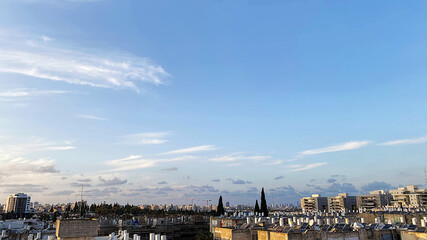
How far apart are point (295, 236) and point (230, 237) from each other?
13.7m

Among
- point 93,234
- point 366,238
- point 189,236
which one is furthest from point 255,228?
point 189,236

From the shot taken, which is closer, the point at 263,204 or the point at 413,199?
the point at 263,204

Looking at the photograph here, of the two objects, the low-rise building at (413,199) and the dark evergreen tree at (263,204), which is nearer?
the dark evergreen tree at (263,204)

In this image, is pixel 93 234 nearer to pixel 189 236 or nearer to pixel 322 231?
pixel 322 231

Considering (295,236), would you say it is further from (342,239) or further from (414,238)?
(414,238)

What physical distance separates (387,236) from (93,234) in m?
34.3

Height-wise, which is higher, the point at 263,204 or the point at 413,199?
the point at 413,199

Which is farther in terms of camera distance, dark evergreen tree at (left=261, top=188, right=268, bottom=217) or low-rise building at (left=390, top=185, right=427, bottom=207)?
low-rise building at (left=390, top=185, right=427, bottom=207)

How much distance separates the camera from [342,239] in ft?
120

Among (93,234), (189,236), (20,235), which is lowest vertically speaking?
(189,236)

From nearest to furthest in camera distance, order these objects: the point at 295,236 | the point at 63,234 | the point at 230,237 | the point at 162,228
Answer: the point at 63,234, the point at 295,236, the point at 230,237, the point at 162,228

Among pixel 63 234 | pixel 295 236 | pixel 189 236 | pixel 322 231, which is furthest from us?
pixel 189 236

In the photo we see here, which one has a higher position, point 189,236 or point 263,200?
point 263,200

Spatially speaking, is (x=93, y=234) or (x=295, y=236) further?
(x=295, y=236)
